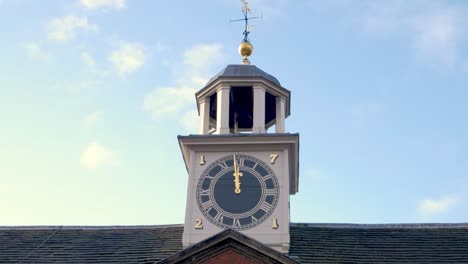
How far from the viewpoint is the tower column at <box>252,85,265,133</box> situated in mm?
22978

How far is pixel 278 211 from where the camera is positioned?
2130 centimetres

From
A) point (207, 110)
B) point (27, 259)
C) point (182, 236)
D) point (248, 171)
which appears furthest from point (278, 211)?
point (27, 259)

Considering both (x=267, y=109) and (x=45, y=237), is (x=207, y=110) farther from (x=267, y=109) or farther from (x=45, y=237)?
(x=45, y=237)

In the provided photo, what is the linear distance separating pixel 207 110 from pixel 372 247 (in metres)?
6.35

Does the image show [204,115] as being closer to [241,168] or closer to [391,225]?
[241,168]

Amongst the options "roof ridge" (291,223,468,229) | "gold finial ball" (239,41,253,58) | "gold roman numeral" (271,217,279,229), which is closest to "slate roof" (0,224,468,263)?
"roof ridge" (291,223,468,229)

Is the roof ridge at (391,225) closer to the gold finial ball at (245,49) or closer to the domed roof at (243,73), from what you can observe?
the domed roof at (243,73)

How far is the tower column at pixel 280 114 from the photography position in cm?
2353

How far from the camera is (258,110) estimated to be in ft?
76.3

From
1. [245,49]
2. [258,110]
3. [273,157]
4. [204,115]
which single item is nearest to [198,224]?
[273,157]

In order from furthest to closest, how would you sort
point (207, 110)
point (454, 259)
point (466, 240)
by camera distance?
point (207, 110), point (466, 240), point (454, 259)

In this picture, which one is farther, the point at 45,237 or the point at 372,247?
the point at 45,237

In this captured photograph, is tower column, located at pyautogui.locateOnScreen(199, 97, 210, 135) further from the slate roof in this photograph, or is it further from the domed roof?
the slate roof

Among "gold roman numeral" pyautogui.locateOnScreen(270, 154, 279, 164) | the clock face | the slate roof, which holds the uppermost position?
"gold roman numeral" pyautogui.locateOnScreen(270, 154, 279, 164)
